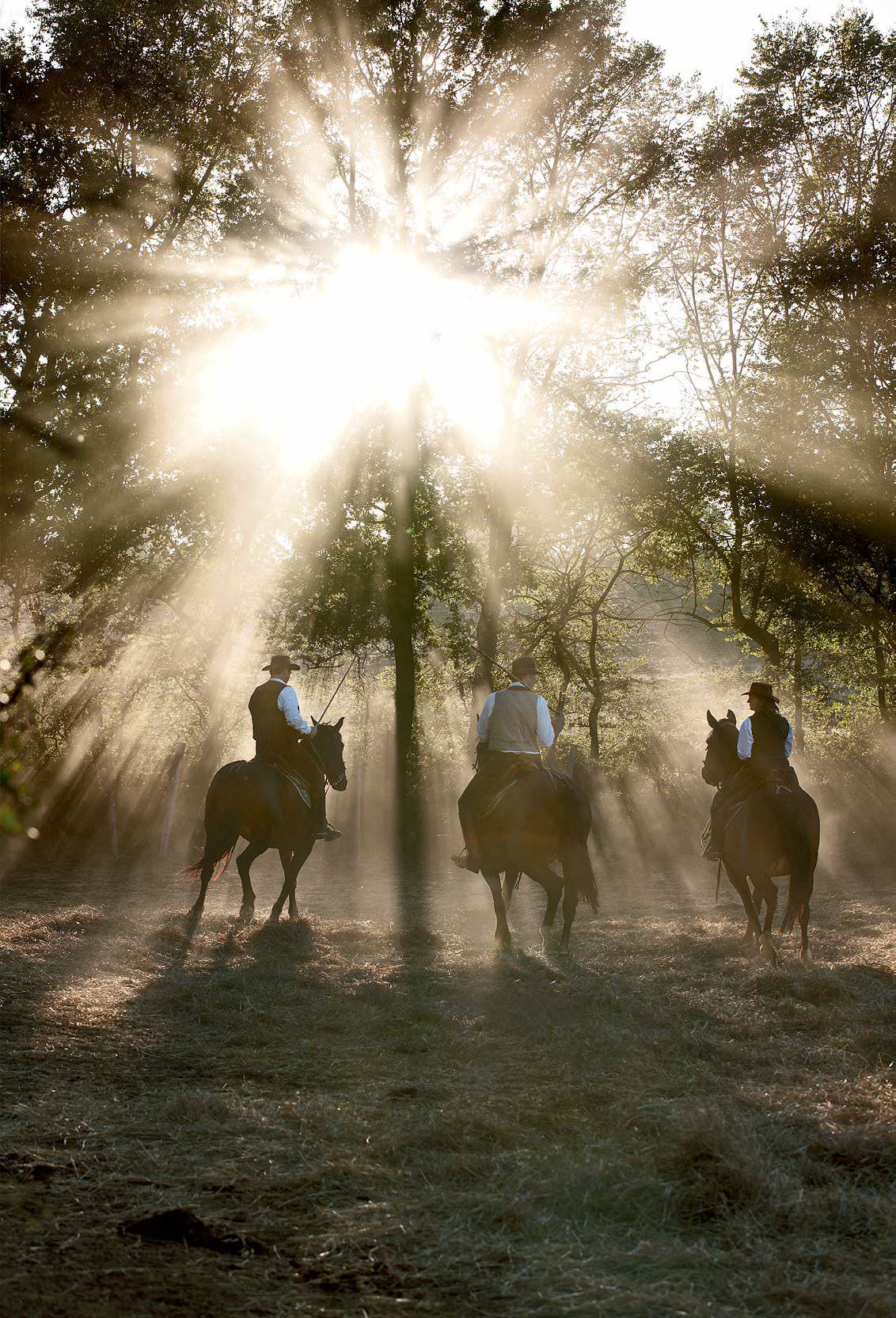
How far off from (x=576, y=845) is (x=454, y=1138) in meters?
5.50

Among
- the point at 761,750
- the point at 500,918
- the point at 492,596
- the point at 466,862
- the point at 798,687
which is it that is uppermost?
the point at 492,596

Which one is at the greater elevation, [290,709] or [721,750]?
[290,709]

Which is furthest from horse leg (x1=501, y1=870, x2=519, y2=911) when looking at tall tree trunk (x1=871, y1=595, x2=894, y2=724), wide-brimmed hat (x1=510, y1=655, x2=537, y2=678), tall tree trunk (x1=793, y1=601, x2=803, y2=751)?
tall tree trunk (x1=793, y1=601, x2=803, y2=751)

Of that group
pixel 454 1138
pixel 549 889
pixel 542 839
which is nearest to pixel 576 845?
pixel 542 839

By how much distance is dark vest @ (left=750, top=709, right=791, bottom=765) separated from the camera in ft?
31.1

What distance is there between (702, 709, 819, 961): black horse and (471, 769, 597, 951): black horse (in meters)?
1.40

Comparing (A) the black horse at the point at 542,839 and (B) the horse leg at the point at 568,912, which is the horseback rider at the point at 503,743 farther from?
(B) the horse leg at the point at 568,912

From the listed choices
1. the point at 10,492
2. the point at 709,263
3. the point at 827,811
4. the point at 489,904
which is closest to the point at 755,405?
the point at 709,263

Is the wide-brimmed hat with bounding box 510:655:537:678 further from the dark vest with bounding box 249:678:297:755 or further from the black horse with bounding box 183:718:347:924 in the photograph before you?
the black horse with bounding box 183:718:347:924

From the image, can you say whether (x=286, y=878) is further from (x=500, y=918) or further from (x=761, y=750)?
(x=761, y=750)

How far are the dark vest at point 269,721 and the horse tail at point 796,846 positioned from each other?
5136 mm

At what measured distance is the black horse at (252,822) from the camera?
433 inches

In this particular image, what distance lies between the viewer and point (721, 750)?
→ 35.4ft

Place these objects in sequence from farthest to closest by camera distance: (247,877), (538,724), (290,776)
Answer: (290,776)
(247,877)
(538,724)
